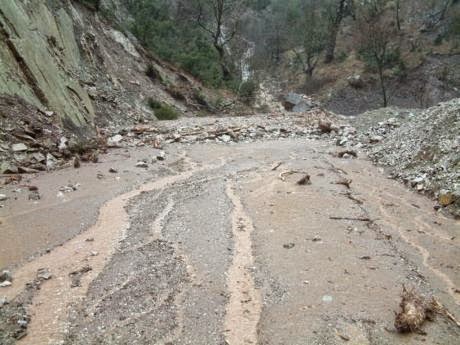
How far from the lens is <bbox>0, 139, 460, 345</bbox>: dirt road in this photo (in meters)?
4.02

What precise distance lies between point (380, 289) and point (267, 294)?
117cm

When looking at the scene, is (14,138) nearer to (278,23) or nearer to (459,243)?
(459,243)

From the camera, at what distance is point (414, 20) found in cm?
3077

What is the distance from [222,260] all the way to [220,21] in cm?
2160

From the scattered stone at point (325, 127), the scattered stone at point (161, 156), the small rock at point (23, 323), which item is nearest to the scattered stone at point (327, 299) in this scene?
the small rock at point (23, 323)

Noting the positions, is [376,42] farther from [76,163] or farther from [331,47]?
[76,163]

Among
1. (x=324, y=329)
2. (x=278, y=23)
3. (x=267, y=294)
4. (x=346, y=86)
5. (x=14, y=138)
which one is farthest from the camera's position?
(x=278, y=23)

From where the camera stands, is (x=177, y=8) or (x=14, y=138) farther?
(x=177, y=8)

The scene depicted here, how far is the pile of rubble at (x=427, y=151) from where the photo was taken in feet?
26.7

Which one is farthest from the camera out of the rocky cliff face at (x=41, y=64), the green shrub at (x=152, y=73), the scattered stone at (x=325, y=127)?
the green shrub at (x=152, y=73)

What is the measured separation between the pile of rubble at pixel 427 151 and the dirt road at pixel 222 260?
42cm

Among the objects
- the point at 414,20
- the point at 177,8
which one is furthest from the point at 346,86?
the point at 177,8

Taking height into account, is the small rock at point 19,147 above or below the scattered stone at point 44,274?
above

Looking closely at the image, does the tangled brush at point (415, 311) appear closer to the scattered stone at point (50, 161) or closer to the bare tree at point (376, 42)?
the scattered stone at point (50, 161)
